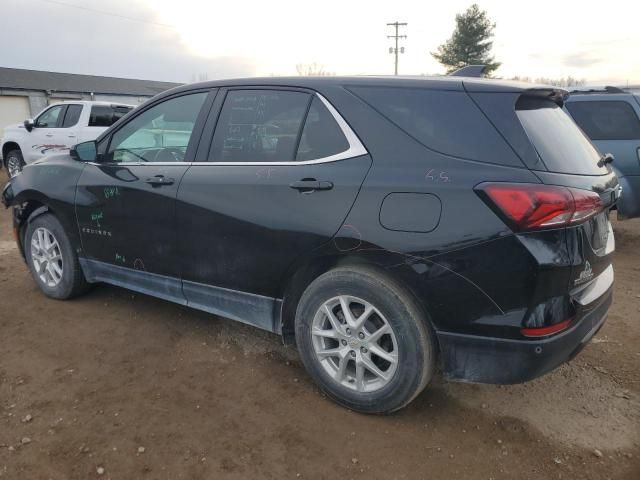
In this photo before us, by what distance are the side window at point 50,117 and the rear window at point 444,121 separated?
33.9ft

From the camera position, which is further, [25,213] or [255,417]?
[25,213]

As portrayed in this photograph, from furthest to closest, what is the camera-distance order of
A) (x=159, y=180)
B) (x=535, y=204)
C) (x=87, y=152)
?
(x=87, y=152)
(x=159, y=180)
(x=535, y=204)

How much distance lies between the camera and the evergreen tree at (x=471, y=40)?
43.0 m

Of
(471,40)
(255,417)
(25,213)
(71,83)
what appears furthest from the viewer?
(471,40)

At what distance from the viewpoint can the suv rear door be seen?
2.62 meters

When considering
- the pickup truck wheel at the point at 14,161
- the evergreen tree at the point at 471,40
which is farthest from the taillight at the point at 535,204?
the evergreen tree at the point at 471,40

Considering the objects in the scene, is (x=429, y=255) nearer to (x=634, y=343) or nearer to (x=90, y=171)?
(x=634, y=343)

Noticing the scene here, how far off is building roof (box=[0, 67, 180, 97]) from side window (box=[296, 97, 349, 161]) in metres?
32.6

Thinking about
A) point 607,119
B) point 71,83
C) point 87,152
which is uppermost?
point 71,83

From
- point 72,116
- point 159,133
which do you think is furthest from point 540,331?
point 72,116

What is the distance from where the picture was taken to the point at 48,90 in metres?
31.0

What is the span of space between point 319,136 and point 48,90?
34.3 metres

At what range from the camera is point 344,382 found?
8.93 ft

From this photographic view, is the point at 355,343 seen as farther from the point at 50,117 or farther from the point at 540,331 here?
the point at 50,117
